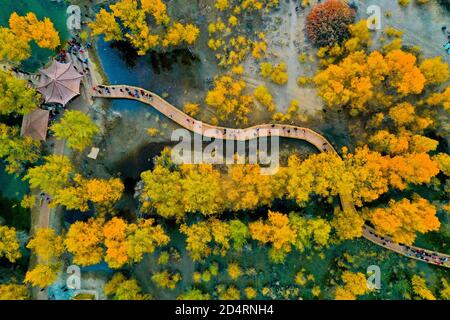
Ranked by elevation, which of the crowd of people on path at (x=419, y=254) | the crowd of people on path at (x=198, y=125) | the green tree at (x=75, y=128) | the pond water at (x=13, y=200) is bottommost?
the crowd of people on path at (x=419, y=254)

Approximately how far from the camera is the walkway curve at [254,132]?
29.4 m

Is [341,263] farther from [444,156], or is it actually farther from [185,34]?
[185,34]

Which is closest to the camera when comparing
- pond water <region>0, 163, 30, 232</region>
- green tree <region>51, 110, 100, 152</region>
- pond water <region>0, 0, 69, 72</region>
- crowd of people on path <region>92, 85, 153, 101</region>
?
green tree <region>51, 110, 100, 152</region>

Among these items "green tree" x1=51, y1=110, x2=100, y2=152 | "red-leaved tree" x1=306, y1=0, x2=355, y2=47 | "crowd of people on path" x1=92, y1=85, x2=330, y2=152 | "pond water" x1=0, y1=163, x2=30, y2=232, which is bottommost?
"pond water" x1=0, y1=163, x2=30, y2=232

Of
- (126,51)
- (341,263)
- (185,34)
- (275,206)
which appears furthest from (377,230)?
(126,51)

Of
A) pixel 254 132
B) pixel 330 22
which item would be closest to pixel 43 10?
pixel 254 132

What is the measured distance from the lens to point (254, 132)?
98.9ft

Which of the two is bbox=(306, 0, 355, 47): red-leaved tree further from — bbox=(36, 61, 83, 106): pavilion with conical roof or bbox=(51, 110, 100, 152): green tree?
bbox=(36, 61, 83, 106): pavilion with conical roof

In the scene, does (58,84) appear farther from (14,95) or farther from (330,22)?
(330,22)

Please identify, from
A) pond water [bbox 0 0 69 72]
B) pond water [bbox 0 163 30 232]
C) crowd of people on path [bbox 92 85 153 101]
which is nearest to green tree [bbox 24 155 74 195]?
pond water [bbox 0 163 30 232]

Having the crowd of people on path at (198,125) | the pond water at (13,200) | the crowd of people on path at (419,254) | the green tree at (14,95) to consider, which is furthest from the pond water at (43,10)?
the crowd of people on path at (419,254)

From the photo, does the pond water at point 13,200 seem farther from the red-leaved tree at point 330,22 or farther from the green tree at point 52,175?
the red-leaved tree at point 330,22

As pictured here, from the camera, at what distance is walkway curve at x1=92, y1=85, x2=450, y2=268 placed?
29.4 meters

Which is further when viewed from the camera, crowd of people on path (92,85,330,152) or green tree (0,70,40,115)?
crowd of people on path (92,85,330,152)
